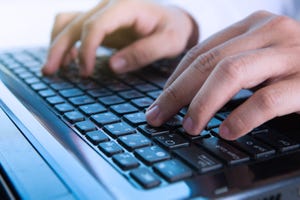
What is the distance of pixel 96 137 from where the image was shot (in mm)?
379

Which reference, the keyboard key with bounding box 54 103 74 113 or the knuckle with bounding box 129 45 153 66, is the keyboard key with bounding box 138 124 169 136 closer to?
the keyboard key with bounding box 54 103 74 113

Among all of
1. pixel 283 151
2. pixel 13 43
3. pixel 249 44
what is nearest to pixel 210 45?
pixel 249 44

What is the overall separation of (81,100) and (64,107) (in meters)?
0.03

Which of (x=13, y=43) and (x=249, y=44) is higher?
(x=249, y=44)

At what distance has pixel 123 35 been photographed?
2.41 feet

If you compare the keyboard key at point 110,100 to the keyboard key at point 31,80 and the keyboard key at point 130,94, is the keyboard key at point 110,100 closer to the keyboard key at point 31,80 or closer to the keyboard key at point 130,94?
the keyboard key at point 130,94

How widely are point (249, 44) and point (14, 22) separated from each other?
71 cm

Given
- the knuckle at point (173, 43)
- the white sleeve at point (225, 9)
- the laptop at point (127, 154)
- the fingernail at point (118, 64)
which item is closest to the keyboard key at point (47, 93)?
the laptop at point (127, 154)

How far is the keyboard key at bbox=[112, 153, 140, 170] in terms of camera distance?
0.32 m

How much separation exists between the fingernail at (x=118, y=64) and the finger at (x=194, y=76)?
189 millimetres

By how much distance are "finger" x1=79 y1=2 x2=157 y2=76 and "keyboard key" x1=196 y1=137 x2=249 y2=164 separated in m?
0.29

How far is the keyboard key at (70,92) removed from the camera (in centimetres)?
52

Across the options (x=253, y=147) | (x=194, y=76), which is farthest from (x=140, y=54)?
(x=253, y=147)

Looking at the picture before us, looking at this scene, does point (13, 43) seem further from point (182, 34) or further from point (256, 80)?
point (256, 80)
